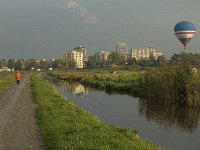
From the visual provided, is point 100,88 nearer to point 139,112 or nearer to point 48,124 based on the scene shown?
point 139,112

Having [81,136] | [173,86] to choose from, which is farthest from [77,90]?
[81,136]

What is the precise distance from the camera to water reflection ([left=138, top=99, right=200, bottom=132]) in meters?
22.4

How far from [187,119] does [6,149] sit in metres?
15.2

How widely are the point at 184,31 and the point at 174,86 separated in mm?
32133

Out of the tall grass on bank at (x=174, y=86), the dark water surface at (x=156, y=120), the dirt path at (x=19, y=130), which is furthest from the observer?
the tall grass on bank at (x=174, y=86)

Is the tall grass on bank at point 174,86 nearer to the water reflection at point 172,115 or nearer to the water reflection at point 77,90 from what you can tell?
the water reflection at point 172,115

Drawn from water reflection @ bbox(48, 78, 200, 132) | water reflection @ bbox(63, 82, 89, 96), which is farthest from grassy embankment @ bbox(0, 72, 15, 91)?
water reflection @ bbox(48, 78, 200, 132)

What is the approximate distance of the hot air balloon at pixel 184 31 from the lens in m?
61.5

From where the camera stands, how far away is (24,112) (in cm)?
2012

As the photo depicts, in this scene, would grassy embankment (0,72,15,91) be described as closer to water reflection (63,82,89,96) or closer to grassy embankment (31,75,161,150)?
water reflection (63,82,89,96)

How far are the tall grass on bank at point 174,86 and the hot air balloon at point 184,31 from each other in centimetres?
2748

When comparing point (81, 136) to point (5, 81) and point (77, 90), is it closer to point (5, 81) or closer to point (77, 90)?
point (77, 90)

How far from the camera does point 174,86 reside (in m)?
31.4

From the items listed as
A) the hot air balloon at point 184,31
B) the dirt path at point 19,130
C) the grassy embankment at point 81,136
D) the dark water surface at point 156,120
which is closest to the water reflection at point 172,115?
the dark water surface at point 156,120
